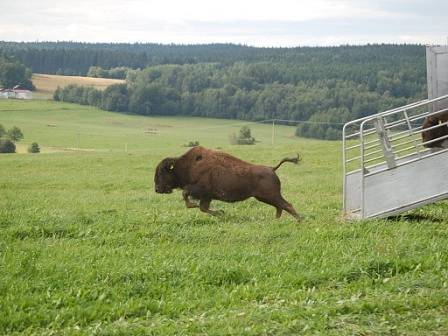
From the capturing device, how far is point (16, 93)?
110 metres

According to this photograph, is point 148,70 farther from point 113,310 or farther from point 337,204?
point 113,310

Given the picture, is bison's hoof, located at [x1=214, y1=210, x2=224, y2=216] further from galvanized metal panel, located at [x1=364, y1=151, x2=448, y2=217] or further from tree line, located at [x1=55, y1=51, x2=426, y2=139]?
tree line, located at [x1=55, y1=51, x2=426, y2=139]

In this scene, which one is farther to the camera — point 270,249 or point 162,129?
point 162,129

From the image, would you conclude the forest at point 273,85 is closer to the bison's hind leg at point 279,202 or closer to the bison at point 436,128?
the bison at point 436,128

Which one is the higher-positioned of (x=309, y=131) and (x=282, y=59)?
(x=282, y=59)

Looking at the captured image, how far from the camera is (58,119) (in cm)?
9531

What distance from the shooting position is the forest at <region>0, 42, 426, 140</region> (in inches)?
3605

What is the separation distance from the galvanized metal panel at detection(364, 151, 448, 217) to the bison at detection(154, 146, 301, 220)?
147 cm

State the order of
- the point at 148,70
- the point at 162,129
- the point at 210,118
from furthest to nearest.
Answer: the point at 148,70 < the point at 210,118 < the point at 162,129

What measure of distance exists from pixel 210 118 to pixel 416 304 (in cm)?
9418

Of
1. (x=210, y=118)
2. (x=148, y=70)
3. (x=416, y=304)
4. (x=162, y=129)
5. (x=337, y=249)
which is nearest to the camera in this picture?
(x=416, y=304)

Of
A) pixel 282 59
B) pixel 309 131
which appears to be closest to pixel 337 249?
pixel 309 131

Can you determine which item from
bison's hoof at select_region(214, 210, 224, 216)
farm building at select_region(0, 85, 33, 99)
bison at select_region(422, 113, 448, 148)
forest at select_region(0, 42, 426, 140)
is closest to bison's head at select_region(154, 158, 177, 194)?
bison's hoof at select_region(214, 210, 224, 216)

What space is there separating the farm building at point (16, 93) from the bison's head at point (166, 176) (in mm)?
94696
